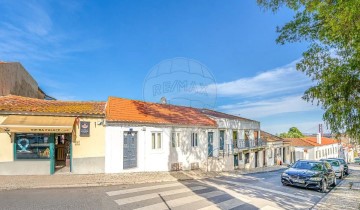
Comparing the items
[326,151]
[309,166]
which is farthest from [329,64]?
[326,151]

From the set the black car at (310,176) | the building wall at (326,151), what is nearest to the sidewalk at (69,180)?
the black car at (310,176)

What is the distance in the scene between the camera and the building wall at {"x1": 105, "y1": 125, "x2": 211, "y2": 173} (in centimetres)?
1744

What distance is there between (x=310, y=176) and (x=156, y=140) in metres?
10.2

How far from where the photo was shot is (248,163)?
108ft

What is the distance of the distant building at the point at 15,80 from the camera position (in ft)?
60.3

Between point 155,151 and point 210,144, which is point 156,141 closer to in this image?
point 155,151

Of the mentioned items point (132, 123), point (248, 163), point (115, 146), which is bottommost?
point (248, 163)

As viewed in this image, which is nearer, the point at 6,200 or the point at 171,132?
the point at 6,200

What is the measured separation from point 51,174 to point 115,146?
394 centimetres

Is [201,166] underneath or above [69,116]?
underneath

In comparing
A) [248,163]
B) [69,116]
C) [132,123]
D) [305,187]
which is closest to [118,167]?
[132,123]

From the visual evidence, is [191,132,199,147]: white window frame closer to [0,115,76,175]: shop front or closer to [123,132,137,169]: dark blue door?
[123,132,137,169]: dark blue door

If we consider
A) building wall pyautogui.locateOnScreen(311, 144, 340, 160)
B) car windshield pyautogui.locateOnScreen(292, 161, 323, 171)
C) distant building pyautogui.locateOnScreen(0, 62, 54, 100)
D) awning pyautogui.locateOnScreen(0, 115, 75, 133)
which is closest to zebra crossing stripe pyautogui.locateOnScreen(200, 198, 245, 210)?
car windshield pyautogui.locateOnScreen(292, 161, 323, 171)

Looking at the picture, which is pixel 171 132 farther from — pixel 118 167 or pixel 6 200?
pixel 6 200
